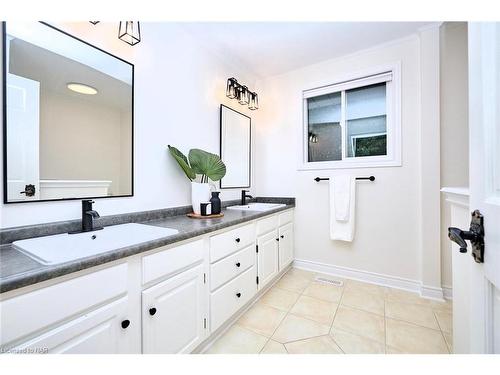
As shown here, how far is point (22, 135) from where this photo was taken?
3.27 feet

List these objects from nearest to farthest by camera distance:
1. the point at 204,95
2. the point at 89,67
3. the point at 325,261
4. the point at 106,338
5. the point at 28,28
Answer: the point at 106,338 < the point at 28,28 < the point at 89,67 < the point at 204,95 < the point at 325,261

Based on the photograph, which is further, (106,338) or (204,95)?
(204,95)

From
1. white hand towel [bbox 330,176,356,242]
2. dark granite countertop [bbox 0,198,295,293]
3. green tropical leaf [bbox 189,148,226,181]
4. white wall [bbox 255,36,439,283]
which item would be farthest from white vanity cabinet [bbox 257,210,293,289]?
dark granite countertop [bbox 0,198,295,293]

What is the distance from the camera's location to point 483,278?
0.51m

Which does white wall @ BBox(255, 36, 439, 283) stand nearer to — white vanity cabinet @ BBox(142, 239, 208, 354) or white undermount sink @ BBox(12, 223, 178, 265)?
white vanity cabinet @ BBox(142, 239, 208, 354)

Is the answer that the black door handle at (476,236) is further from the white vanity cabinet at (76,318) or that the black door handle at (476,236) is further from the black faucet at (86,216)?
the black faucet at (86,216)

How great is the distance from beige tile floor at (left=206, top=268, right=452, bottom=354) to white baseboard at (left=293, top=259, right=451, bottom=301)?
2.7 inches

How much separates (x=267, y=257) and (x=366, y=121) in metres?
1.80

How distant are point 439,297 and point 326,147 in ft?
5.84

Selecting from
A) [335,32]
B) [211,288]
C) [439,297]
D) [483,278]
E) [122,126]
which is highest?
[335,32]

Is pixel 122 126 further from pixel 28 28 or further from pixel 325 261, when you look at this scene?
pixel 325 261

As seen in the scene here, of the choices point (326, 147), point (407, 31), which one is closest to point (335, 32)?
point (407, 31)
